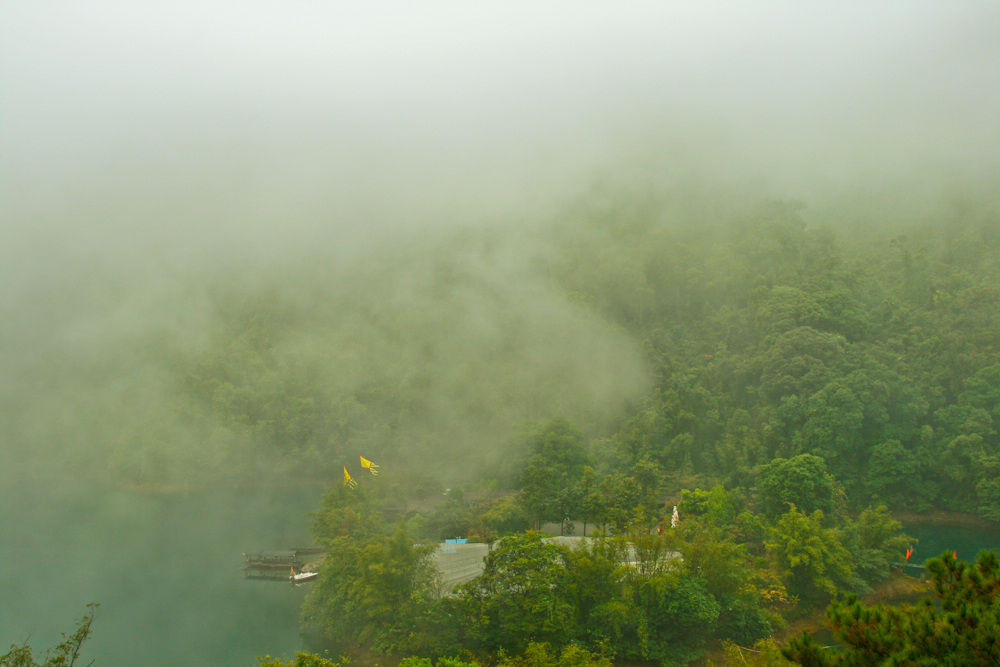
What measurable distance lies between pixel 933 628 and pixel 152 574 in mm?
38115

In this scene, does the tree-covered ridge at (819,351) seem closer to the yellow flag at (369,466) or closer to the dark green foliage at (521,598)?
the yellow flag at (369,466)

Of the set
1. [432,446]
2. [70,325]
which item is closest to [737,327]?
[432,446]

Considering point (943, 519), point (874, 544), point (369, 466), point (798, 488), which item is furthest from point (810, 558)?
point (369, 466)

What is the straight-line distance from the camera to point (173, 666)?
1042 inches

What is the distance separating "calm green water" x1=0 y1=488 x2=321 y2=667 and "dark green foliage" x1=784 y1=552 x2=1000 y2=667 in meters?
22.7

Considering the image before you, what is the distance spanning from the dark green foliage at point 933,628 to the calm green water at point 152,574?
2272 cm

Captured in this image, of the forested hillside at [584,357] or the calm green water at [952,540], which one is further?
the forested hillside at [584,357]

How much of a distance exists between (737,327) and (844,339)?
10.8 metres

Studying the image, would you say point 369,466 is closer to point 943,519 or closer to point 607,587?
point 607,587

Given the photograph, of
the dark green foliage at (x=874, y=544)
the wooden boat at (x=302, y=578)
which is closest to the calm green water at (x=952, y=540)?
the dark green foliage at (x=874, y=544)

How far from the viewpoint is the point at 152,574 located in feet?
120

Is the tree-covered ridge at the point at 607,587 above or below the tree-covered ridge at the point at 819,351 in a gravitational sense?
below

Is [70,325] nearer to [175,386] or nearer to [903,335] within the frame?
Answer: [175,386]

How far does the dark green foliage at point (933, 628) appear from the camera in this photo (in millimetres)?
8672
